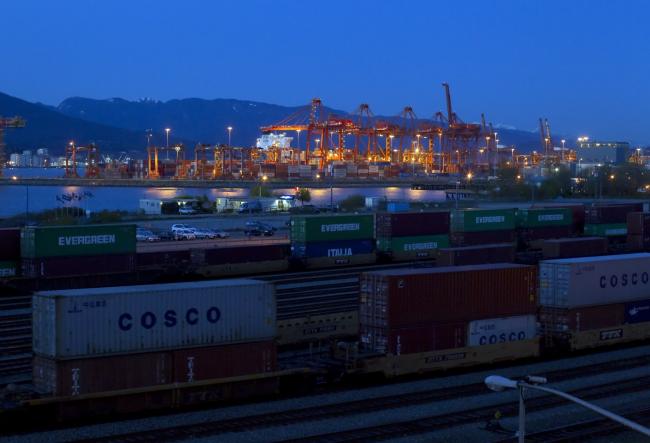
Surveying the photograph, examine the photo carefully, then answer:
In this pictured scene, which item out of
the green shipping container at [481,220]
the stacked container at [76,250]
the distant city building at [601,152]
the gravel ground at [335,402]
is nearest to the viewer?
the gravel ground at [335,402]

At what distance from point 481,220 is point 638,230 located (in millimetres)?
8787

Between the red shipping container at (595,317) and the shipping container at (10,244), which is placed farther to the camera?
the shipping container at (10,244)

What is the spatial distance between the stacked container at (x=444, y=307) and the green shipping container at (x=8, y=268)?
15221mm

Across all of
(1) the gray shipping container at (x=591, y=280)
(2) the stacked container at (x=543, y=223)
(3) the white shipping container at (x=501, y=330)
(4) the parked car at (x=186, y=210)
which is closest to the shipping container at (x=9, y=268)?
(3) the white shipping container at (x=501, y=330)

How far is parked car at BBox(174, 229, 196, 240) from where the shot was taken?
46.6 metres

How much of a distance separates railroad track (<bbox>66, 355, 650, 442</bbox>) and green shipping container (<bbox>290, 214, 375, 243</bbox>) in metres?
18.4

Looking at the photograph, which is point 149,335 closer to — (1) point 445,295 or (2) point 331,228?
(1) point 445,295

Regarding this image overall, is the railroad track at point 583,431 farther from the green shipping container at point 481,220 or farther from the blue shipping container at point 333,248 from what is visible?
the green shipping container at point 481,220

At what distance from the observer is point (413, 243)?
38.7 m

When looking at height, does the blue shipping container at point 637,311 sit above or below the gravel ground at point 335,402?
above

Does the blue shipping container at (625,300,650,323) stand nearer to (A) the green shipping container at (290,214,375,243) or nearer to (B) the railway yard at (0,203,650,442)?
(B) the railway yard at (0,203,650,442)

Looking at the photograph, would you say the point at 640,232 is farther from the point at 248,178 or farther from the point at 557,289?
the point at 248,178

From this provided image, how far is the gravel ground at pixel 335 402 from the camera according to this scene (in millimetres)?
13969

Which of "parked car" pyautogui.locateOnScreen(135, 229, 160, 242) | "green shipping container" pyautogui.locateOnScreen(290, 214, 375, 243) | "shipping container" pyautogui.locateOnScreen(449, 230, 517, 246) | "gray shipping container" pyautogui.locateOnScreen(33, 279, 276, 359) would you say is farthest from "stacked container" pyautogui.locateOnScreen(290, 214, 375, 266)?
"gray shipping container" pyautogui.locateOnScreen(33, 279, 276, 359)
